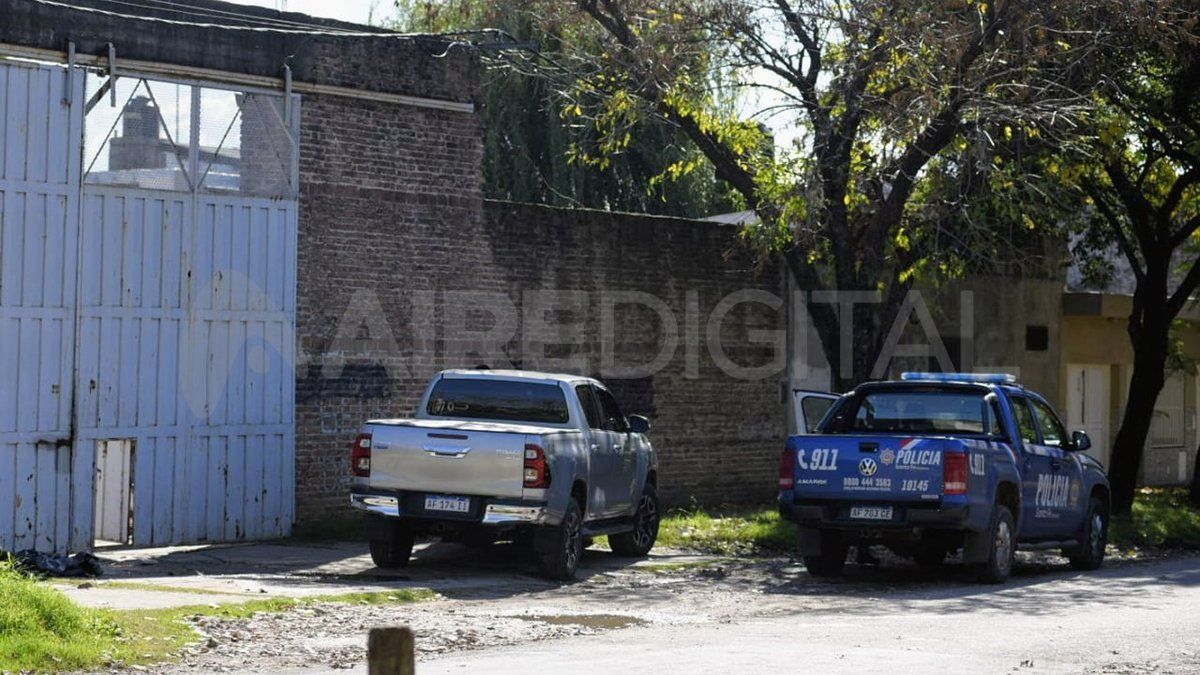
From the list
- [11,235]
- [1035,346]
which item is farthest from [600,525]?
[1035,346]

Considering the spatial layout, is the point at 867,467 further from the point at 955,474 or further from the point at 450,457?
the point at 450,457

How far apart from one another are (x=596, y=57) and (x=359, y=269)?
151 inches

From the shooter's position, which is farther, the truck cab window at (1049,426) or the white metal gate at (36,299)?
the truck cab window at (1049,426)

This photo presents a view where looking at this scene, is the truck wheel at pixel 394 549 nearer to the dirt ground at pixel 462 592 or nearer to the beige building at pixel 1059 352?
the dirt ground at pixel 462 592

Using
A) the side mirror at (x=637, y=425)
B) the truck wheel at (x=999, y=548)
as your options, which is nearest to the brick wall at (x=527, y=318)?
the side mirror at (x=637, y=425)

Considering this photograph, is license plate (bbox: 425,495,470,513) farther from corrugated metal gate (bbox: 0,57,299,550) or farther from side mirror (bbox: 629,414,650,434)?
corrugated metal gate (bbox: 0,57,299,550)

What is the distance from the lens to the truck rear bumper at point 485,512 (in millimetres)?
14438

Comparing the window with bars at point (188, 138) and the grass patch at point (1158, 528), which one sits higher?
the window with bars at point (188, 138)

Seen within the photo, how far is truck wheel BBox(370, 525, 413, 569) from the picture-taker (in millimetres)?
15188

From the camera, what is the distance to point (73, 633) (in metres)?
10.3

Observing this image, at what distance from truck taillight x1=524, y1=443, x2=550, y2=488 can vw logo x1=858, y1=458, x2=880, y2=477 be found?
290 centimetres

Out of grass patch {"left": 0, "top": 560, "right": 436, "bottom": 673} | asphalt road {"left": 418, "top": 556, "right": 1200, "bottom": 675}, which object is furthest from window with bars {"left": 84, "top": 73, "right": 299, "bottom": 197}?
asphalt road {"left": 418, "top": 556, "right": 1200, "bottom": 675}

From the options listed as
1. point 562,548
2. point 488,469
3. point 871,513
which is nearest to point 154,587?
point 488,469

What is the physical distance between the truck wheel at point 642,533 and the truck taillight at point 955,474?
3744 millimetres
